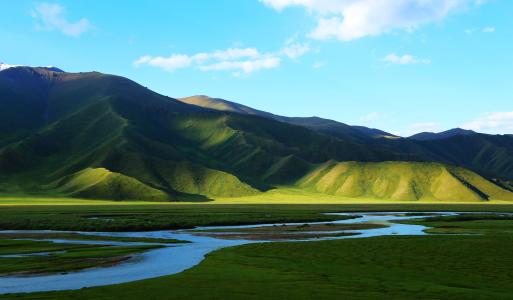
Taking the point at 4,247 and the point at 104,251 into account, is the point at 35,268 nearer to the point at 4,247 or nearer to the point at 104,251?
the point at 104,251

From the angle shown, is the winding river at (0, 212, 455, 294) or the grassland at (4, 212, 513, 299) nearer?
the grassland at (4, 212, 513, 299)

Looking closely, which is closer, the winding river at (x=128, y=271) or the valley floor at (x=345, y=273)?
the valley floor at (x=345, y=273)

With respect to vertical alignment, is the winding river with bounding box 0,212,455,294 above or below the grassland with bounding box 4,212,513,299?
below

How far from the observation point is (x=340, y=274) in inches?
1702

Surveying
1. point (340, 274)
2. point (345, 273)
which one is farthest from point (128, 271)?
point (345, 273)

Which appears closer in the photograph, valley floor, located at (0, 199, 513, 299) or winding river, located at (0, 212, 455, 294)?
valley floor, located at (0, 199, 513, 299)

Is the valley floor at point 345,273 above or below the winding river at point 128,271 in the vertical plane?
above

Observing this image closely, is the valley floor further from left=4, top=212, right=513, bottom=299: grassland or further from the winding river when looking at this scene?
the winding river

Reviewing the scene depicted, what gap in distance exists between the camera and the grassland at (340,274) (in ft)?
114

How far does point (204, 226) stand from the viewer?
10394cm

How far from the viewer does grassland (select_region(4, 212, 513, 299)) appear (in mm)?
34781

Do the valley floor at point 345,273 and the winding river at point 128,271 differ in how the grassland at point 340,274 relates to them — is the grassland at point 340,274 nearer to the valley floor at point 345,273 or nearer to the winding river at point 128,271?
the valley floor at point 345,273

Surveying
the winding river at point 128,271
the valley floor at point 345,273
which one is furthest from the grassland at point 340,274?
the winding river at point 128,271

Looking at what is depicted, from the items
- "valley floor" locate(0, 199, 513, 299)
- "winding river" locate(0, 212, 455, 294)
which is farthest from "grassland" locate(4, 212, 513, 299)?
"winding river" locate(0, 212, 455, 294)
